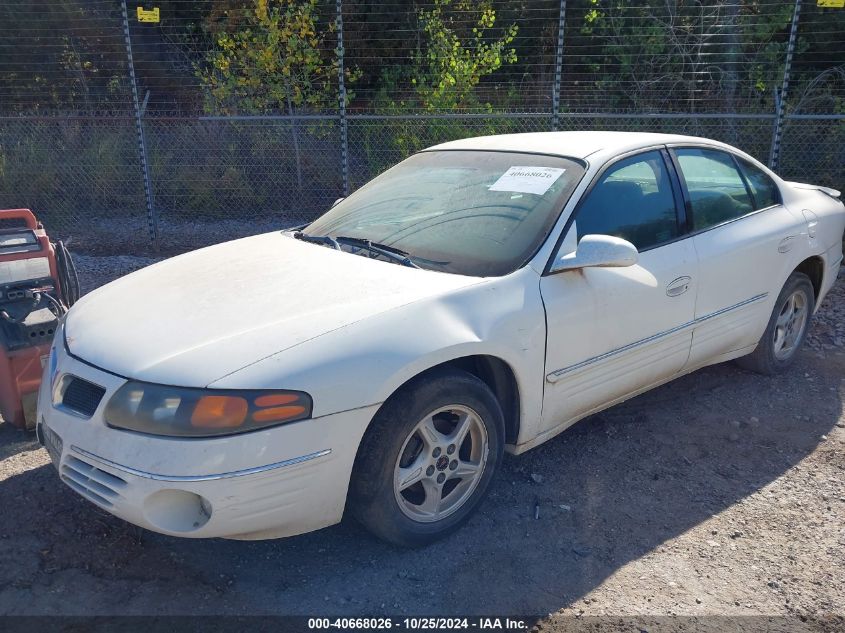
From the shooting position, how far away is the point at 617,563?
3.06 metres

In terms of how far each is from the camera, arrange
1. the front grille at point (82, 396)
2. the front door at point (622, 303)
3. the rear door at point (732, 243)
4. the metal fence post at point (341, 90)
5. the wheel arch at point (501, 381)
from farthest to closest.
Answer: the metal fence post at point (341, 90)
the rear door at point (732, 243)
the front door at point (622, 303)
the wheel arch at point (501, 381)
the front grille at point (82, 396)

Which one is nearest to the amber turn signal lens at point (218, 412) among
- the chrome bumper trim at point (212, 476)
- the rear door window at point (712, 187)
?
the chrome bumper trim at point (212, 476)

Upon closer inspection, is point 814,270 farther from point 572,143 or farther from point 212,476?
point 212,476

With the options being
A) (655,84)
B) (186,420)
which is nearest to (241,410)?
(186,420)

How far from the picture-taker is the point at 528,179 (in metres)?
3.70

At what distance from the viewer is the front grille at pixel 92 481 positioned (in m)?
2.61

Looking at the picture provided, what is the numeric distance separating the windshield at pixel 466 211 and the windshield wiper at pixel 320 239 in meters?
0.05

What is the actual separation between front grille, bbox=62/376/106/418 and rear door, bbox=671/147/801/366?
2.94 m

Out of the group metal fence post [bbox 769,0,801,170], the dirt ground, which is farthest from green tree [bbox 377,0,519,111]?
the dirt ground

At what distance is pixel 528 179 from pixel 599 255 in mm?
640

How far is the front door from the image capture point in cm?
336

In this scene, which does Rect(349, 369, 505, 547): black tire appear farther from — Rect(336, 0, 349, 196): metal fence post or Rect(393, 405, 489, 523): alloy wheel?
Rect(336, 0, 349, 196): metal fence post

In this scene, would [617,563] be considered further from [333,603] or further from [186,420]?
[186,420]

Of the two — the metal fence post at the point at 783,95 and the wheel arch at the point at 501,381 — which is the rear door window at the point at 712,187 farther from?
the metal fence post at the point at 783,95
